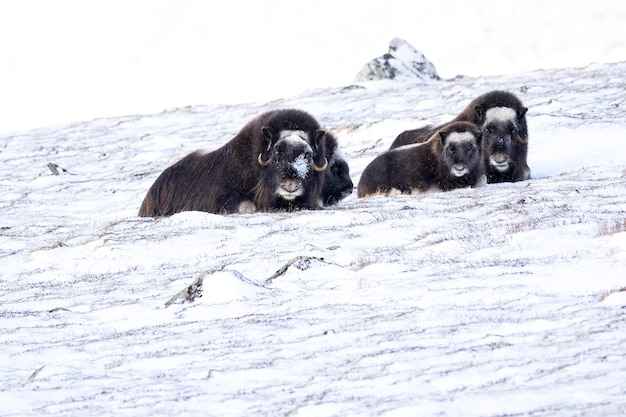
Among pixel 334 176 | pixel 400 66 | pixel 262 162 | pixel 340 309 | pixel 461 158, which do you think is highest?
pixel 400 66

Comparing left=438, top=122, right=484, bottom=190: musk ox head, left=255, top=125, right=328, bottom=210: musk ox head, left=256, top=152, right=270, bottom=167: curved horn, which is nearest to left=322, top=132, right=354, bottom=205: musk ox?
left=438, top=122, right=484, bottom=190: musk ox head

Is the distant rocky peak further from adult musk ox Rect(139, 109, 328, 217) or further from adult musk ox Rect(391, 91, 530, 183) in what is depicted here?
adult musk ox Rect(139, 109, 328, 217)

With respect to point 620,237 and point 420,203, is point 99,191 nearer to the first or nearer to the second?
point 420,203

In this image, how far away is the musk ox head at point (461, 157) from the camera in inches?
565

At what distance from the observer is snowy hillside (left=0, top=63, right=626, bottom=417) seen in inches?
183

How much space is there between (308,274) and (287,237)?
260 centimetres

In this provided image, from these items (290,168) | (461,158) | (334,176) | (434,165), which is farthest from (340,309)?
(334,176)

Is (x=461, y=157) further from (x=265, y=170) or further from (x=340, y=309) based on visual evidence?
(x=340, y=309)

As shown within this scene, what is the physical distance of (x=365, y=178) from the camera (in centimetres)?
1566

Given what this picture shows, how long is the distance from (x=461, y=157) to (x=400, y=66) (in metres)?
21.2

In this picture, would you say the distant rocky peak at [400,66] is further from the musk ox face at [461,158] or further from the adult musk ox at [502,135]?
the musk ox face at [461,158]

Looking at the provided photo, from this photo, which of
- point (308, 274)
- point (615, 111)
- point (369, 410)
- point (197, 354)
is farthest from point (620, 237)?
point (615, 111)

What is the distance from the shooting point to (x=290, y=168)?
12.6 m

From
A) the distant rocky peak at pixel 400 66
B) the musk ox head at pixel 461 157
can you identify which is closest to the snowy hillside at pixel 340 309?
the musk ox head at pixel 461 157
